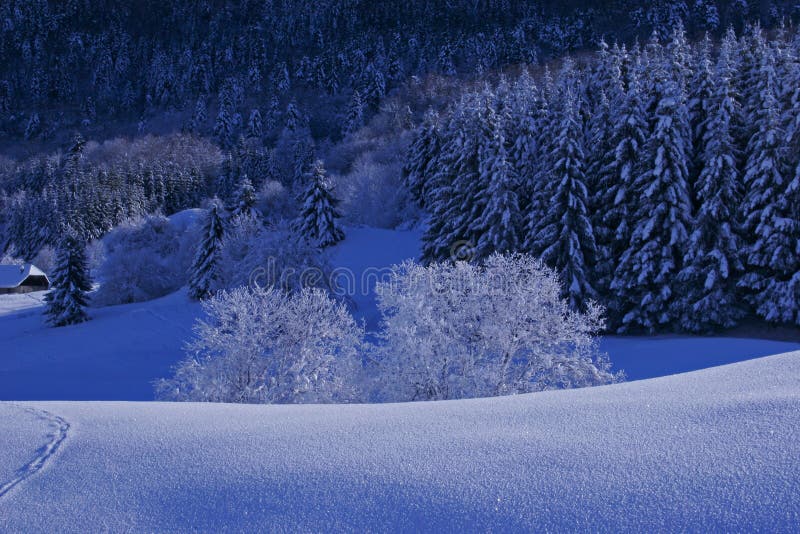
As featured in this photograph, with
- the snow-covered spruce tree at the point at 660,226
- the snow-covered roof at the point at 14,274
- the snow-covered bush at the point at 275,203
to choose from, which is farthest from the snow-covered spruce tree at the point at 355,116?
the snow-covered spruce tree at the point at 660,226

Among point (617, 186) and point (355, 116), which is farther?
point (355, 116)

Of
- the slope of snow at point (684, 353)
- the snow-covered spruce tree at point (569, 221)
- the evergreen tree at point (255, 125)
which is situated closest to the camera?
the slope of snow at point (684, 353)

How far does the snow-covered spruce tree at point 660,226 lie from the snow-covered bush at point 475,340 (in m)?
11.4

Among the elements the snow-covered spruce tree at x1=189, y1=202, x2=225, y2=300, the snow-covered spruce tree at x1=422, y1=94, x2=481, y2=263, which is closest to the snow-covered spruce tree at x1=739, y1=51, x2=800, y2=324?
the snow-covered spruce tree at x1=422, y1=94, x2=481, y2=263

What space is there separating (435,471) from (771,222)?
2755cm

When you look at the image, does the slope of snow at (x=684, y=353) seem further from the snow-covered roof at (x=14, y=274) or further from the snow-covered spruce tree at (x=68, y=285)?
the snow-covered roof at (x=14, y=274)

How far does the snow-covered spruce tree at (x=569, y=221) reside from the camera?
1120 inches

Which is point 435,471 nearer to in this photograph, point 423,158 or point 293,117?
point 423,158

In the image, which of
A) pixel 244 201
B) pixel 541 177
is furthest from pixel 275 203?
pixel 541 177

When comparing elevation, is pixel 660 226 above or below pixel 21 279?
above

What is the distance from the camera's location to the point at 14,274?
224 feet

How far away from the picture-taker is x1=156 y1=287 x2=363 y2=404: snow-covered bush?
16.2 metres

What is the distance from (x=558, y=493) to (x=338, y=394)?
44.4ft

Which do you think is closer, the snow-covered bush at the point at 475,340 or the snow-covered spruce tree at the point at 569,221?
the snow-covered bush at the point at 475,340
